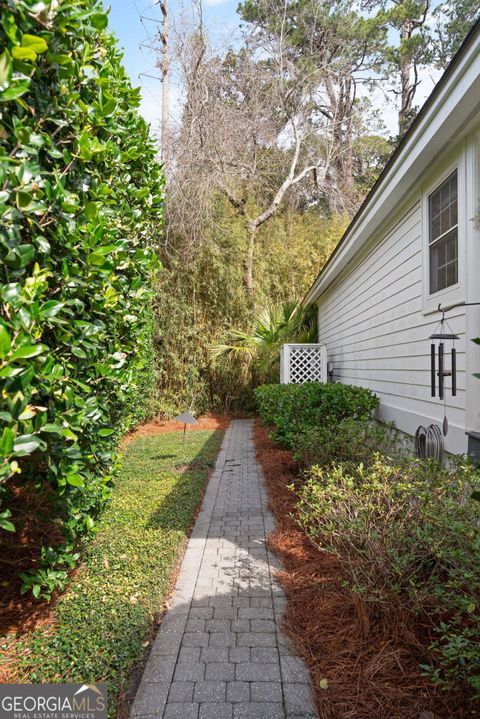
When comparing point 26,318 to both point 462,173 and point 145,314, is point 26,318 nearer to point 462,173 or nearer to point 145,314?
point 145,314

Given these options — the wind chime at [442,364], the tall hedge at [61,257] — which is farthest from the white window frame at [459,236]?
the tall hedge at [61,257]

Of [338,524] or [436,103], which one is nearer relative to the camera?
[338,524]

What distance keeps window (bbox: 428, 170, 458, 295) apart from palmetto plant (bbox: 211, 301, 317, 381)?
21.6 feet

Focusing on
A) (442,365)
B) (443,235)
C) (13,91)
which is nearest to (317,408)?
(442,365)

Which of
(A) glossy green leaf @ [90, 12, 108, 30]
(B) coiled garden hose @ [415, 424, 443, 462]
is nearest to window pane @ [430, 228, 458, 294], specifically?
(B) coiled garden hose @ [415, 424, 443, 462]

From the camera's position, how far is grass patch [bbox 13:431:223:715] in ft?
7.02

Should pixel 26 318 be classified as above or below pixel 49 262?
below

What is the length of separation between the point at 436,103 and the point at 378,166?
16223mm

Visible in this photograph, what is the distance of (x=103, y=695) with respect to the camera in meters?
1.95

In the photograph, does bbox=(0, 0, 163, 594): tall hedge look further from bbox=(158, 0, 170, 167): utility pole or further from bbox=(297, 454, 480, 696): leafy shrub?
bbox=(158, 0, 170, 167): utility pole

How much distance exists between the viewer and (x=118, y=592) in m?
2.81

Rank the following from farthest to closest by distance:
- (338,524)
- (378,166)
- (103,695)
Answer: (378,166) → (338,524) → (103,695)

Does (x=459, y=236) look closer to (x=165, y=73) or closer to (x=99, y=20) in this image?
(x=99, y=20)

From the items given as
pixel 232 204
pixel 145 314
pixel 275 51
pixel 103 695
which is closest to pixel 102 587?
pixel 103 695
